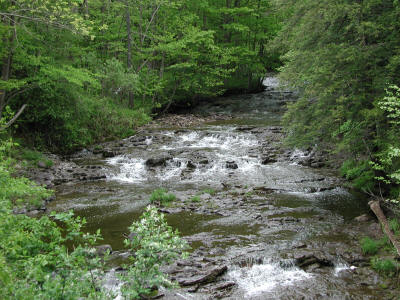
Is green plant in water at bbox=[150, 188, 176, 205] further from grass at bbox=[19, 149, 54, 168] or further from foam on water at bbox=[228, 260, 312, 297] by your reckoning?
grass at bbox=[19, 149, 54, 168]

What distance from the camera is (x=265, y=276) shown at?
7031mm

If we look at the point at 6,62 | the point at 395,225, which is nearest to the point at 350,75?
the point at 395,225

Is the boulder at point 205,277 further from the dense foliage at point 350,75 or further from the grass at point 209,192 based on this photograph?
the grass at point 209,192

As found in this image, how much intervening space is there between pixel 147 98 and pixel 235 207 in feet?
62.1

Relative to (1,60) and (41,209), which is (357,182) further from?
(1,60)

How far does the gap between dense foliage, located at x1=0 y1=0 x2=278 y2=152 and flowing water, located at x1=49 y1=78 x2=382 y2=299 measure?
2492mm

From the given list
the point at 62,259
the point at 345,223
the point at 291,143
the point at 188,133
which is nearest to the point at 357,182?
the point at 345,223

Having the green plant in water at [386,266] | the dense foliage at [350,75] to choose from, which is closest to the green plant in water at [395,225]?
the dense foliage at [350,75]

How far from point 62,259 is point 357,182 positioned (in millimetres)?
9987

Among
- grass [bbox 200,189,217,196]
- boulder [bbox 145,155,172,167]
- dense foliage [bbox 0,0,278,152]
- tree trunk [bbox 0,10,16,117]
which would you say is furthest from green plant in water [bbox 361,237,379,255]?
tree trunk [bbox 0,10,16,117]

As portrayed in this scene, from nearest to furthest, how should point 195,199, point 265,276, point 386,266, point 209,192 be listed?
1. point 386,266
2. point 265,276
3. point 195,199
4. point 209,192

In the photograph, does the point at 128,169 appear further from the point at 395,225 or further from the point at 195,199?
the point at 395,225

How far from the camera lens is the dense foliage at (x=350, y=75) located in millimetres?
7980

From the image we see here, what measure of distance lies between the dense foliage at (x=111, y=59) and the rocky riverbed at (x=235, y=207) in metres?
2.25
